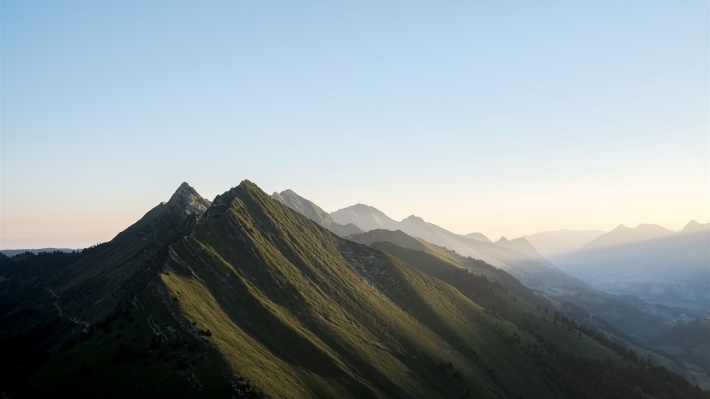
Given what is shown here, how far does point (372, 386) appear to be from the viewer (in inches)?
6339

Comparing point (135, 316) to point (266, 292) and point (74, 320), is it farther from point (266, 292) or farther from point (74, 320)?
point (74, 320)

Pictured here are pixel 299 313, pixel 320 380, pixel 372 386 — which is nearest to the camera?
pixel 320 380

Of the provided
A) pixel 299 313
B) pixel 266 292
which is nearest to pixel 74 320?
pixel 266 292

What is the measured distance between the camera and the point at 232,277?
180 m

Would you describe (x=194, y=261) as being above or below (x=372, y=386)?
above

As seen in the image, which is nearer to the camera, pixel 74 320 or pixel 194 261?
pixel 194 261

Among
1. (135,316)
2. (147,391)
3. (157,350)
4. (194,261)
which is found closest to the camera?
(147,391)

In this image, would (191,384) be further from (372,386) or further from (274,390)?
(372,386)

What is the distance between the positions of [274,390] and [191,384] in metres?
21.6

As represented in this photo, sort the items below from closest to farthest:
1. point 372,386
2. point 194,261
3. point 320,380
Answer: point 320,380
point 372,386
point 194,261

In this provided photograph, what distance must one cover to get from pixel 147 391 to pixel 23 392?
26996 mm

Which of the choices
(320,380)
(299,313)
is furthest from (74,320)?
A: (320,380)

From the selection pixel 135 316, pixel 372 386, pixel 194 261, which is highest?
pixel 194 261

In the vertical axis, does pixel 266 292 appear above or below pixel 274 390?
above
